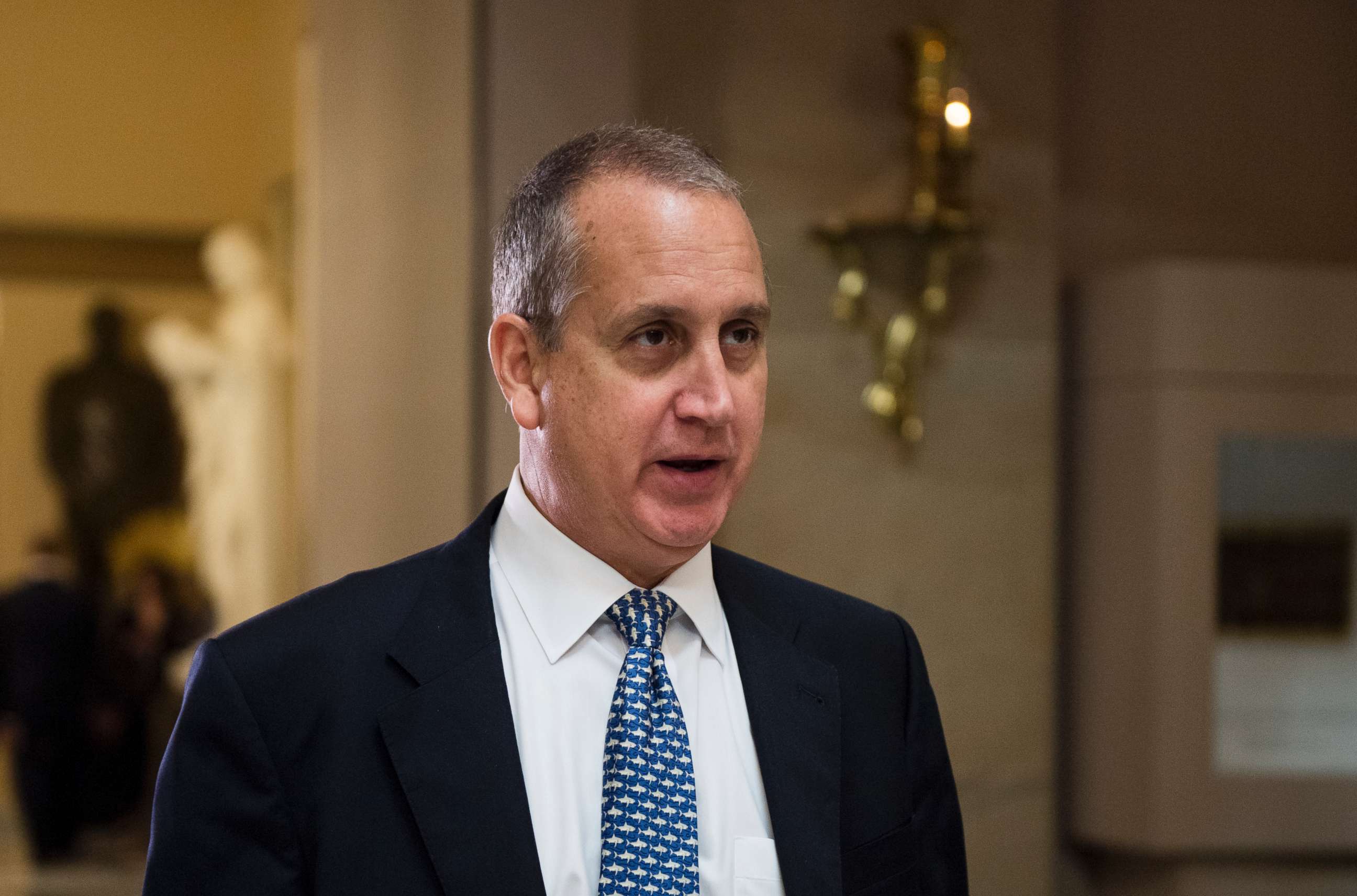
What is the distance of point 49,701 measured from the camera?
13.5 ft

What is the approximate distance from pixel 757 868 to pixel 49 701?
355 centimetres

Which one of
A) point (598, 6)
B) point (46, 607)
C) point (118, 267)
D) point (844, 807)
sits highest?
point (598, 6)

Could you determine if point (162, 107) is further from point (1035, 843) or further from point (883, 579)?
point (1035, 843)

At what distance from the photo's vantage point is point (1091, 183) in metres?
3.21

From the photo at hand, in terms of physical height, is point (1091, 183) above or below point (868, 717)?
above

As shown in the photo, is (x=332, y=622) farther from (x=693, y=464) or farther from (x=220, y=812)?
(x=693, y=464)

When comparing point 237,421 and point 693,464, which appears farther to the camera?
point 237,421

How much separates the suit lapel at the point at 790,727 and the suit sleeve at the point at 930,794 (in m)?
0.12

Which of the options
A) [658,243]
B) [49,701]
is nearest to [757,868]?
[658,243]

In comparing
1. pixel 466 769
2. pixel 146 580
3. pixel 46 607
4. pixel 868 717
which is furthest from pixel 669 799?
pixel 46 607

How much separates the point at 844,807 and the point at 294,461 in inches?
91.9

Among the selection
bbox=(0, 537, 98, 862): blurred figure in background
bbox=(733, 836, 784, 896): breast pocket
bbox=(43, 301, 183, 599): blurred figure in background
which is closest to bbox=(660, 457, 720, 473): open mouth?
bbox=(733, 836, 784, 896): breast pocket

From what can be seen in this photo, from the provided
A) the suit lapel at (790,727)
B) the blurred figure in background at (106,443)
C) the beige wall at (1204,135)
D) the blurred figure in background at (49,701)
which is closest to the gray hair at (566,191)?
the suit lapel at (790,727)

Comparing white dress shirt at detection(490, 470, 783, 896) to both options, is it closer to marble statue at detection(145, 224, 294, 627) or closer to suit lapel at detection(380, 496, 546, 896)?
suit lapel at detection(380, 496, 546, 896)
